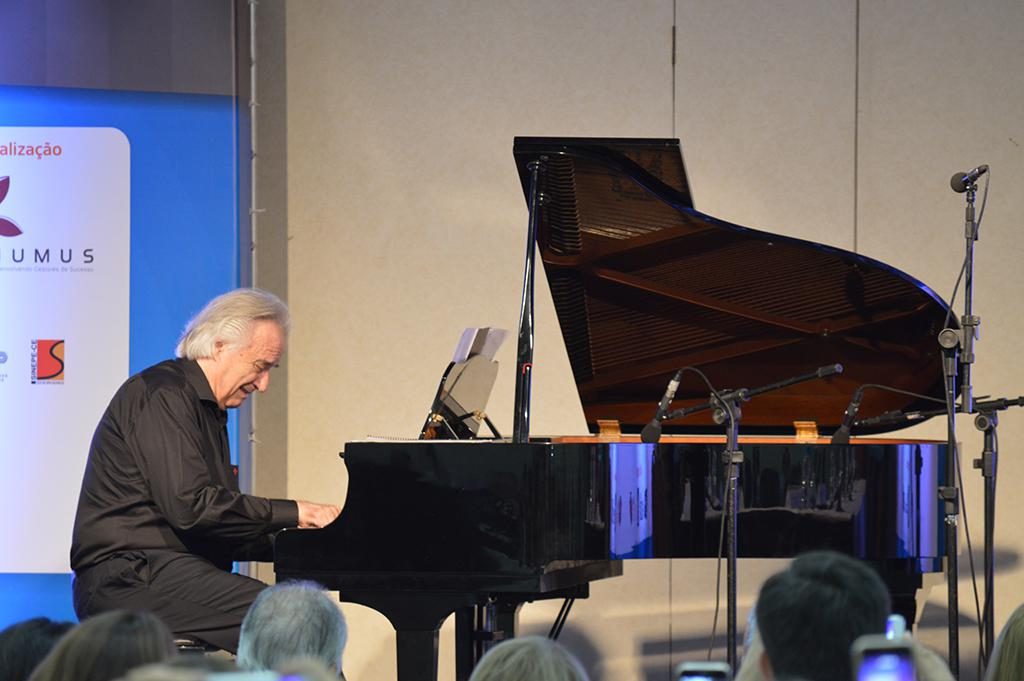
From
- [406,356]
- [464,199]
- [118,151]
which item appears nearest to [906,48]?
[464,199]

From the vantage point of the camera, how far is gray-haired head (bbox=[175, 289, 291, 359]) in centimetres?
427

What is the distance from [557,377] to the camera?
258 inches

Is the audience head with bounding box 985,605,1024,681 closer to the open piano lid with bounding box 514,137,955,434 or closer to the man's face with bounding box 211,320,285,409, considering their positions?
the open piano lid with bounding box 514,137,955,434

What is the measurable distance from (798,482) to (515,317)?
2.51 meters

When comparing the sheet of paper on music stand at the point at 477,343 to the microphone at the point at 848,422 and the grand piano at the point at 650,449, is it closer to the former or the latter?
the grand piano at the point at 650,449

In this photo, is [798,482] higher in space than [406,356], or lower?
lower

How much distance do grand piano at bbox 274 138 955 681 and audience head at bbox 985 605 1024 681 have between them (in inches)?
77.2

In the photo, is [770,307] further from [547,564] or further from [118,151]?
[118,151]

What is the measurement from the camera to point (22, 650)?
195 cm

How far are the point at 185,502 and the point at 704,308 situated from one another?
6.50ft

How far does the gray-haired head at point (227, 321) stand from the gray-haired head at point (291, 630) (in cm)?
191

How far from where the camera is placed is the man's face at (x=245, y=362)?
427 centimetres

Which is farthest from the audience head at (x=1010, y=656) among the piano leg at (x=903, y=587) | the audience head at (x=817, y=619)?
the piano leg at (x=903, y=587)

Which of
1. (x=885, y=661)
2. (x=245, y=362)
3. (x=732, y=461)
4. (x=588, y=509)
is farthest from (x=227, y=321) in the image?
(x=885, y=661)
